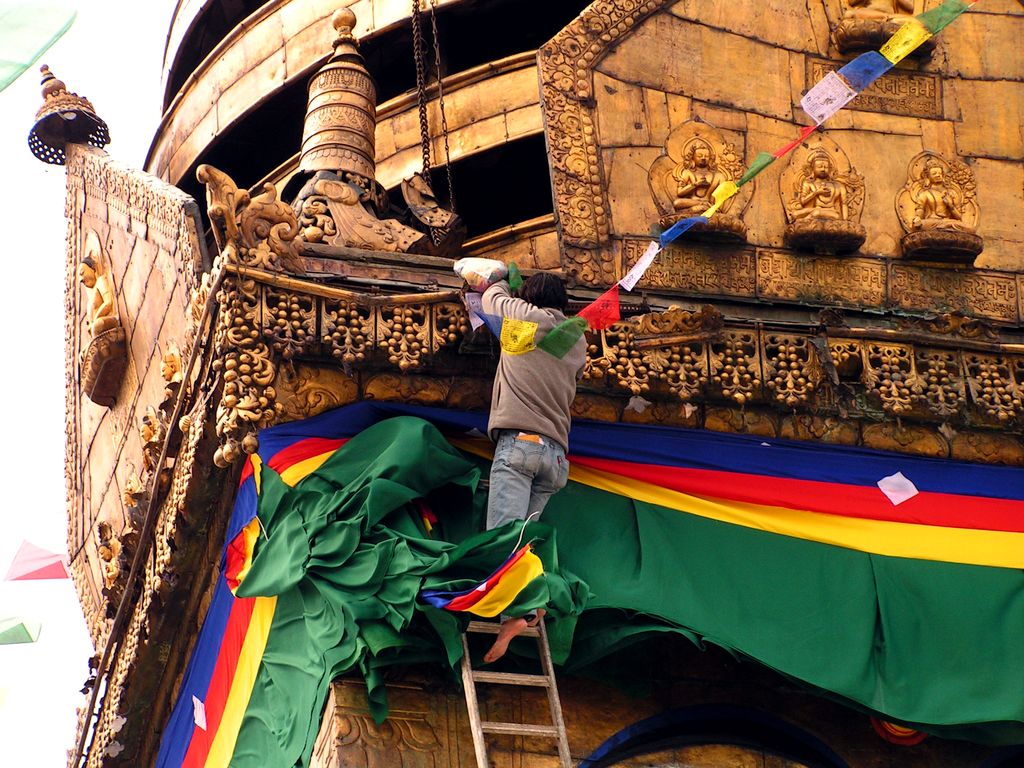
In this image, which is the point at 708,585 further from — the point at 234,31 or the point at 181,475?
the point at 234,31

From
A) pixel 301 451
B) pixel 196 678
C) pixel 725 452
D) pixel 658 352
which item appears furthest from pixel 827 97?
pixel 196 678

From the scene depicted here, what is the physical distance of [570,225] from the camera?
48.1ft

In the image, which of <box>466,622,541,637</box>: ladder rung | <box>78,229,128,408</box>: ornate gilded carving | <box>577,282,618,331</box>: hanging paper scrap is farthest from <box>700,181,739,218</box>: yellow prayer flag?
<box>78,229,128,408</box>: ornate gilded carving

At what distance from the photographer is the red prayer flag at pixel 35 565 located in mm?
18578

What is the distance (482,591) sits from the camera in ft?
39.7

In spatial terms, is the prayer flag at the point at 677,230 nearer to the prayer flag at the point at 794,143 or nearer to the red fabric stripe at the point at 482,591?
the prayer flag at the point at 794,143

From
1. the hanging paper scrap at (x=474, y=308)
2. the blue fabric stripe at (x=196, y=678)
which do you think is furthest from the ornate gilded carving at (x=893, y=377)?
the blue fabric stripe at (x=196, y=678)

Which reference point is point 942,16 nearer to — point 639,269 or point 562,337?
point 639,269

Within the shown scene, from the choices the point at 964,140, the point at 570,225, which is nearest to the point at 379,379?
the point at 570,225

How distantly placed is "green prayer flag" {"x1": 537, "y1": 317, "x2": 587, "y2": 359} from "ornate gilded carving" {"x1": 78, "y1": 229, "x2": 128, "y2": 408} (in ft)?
17.0

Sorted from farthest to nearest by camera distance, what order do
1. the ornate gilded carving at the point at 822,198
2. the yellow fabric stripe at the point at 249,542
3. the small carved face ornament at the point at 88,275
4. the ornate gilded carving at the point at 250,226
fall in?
the small carved face ornament at the point at 88,275 → the ornate gilded carving at the point at 822,198 → the ornate gilded carving at the point at 250,226 → the yellow fabric stripe at the point at 249,542

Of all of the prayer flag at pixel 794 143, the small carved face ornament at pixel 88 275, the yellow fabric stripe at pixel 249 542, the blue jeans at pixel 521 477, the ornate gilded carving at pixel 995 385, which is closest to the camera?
the blue jeans at pixel 521 477

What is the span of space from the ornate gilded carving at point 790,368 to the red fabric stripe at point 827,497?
56 cm

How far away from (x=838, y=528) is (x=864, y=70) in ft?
10.4
